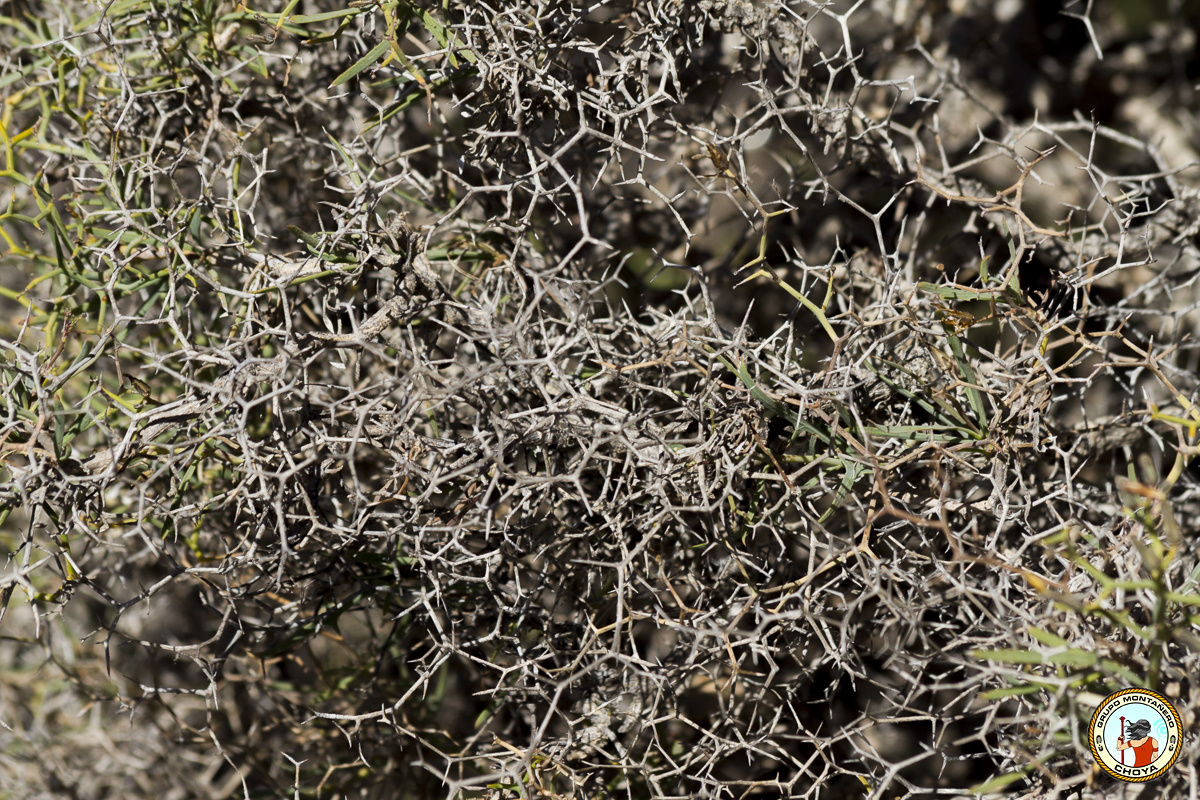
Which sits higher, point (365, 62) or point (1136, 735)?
point (365, 62)

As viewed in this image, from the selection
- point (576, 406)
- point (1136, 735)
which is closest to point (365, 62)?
point (576, 406)

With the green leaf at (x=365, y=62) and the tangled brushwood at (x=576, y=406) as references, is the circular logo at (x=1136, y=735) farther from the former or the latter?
the green leaf at (x=365, y=62)

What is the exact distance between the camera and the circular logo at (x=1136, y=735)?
1.40 feet

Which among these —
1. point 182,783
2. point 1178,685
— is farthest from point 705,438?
point 182,783

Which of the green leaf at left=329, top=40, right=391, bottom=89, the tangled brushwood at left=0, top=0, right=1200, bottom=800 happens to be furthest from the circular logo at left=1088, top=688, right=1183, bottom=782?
the green leaf at left=329, top=40, right=391, bottom=89

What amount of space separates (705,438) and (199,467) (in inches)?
14.0

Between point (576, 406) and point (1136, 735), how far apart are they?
36cm

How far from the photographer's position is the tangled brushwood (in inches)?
18.5

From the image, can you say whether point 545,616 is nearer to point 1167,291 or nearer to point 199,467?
point 199,467

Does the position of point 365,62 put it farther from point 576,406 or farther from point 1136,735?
point 1136,735

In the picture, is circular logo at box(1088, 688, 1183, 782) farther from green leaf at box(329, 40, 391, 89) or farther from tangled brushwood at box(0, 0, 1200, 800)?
green leaf at box(329, 40, 391, 89)

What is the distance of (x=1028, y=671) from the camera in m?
0.45

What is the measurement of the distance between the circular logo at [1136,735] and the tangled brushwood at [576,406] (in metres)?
0.01

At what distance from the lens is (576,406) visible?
479mm
